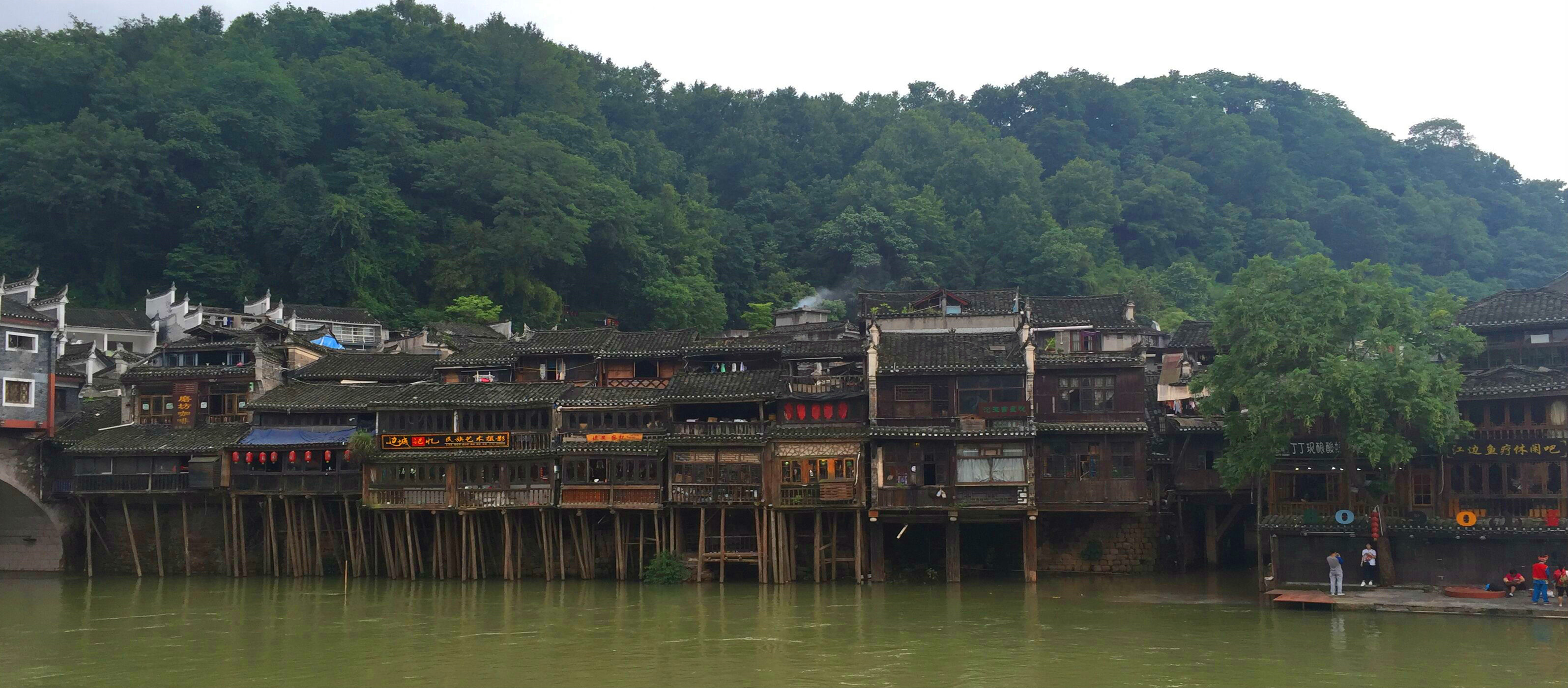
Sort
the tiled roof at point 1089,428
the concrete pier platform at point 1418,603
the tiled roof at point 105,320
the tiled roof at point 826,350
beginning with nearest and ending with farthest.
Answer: the concrete pier platform at point 1418,603
the tiled roof at point 1089,428
the tiled roof at point 826,350
the tiled roof at point 105,320

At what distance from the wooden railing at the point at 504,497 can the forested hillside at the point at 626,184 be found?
2810 cm

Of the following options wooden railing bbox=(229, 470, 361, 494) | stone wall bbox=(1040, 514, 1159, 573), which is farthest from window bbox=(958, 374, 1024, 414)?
wooden railing bbox=(229, 470, 361, 494)

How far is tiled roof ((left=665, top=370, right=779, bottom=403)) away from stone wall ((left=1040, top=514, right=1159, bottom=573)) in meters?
10.5

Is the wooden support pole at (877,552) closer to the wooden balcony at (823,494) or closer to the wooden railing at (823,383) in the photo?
the wooden balcony at (823,494)

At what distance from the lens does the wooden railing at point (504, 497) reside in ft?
159

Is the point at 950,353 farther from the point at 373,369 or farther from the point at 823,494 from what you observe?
the point at 373,369

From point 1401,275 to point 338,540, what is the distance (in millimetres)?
77129

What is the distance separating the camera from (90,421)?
180 ft

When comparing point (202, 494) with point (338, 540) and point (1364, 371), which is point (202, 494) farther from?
point (1364, 371)

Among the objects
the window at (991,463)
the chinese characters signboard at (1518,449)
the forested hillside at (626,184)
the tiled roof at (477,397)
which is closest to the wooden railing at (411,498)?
the tiled roof at (477,397)

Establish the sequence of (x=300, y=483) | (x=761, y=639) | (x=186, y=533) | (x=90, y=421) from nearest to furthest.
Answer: (x=761, y=639) < (x=300, y=483) < (x=186, y=533) < (x=90, y=421)

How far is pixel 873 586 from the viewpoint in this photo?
45688mm

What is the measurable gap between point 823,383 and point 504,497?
11837mm

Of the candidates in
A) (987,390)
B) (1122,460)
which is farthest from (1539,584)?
(987,390)
